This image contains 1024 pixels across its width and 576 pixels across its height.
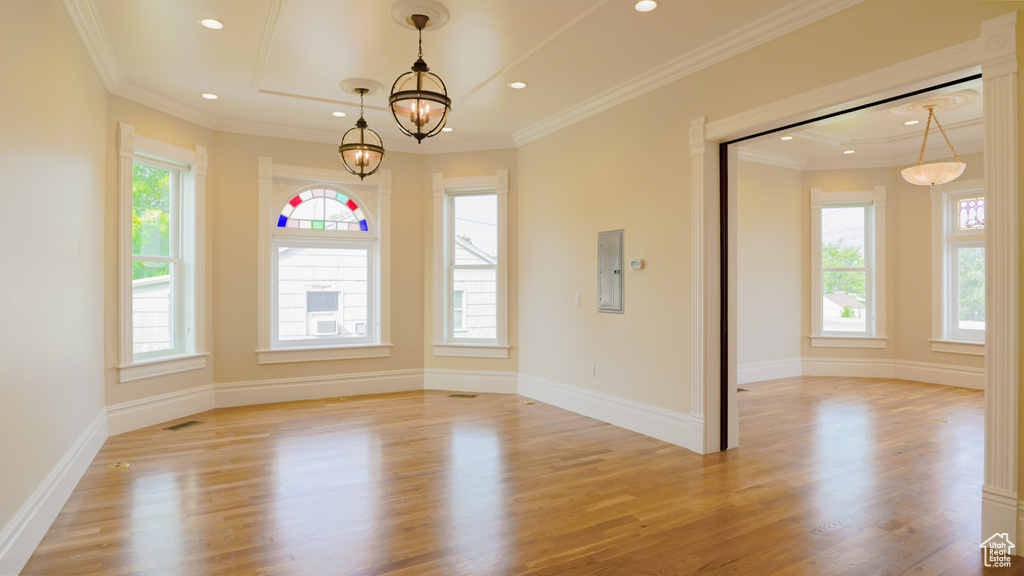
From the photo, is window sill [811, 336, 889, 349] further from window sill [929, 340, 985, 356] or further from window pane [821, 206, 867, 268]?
window pane [821, 206, 867, 268]

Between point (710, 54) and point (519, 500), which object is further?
point (710, 54)

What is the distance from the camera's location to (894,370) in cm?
776

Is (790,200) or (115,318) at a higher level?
(790,200)

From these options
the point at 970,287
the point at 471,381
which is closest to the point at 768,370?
the point at 970,287

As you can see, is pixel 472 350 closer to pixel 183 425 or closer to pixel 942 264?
pixel 183 425

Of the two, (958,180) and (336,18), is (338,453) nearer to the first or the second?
(336,18)

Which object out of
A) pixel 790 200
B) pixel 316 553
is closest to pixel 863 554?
pixel 316 553

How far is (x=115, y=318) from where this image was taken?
4855 mm

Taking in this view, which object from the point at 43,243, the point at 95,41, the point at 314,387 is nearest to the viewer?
the point at 43,243

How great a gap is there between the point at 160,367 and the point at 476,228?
12.0 feet

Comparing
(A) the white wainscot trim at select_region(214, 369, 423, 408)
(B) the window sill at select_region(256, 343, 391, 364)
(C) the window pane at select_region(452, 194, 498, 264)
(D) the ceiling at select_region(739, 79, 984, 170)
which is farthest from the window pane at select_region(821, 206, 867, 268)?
(B) the window sill at select_region(256, 343, 391, 364)

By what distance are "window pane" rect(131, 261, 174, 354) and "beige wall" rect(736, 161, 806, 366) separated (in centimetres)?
669

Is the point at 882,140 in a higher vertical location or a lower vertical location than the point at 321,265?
higher

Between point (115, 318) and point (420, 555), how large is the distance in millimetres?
3889
